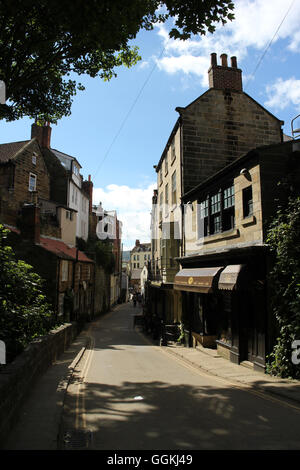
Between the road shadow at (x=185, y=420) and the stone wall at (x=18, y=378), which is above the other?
the stone wall at (x=18, y=378)

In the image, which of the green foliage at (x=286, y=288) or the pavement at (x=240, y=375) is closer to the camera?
the pavement at (x=240, y=375)

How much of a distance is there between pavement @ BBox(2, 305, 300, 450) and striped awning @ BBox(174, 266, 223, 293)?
2.85m

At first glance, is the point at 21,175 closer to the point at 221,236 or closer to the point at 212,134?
the point at 212,134

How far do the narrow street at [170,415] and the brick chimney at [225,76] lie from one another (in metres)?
17.7

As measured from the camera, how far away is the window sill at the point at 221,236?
1207cm

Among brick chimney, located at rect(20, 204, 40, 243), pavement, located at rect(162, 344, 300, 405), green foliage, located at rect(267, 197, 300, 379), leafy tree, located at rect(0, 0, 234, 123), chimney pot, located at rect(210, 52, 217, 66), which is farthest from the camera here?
brick chimney, located at rect(20, 204, 40, 243)

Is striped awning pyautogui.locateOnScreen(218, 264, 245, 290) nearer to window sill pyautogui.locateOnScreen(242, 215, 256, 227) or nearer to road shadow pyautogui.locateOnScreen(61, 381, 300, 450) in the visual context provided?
window sill pyautogui.locateOnScreen(242, 215, 256, 227)

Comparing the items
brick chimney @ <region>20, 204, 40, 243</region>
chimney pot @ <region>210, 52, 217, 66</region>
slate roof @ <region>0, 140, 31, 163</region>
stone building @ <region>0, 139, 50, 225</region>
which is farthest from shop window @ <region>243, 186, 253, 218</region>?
slate roof @ <region>0, 140, 31, 163</region>

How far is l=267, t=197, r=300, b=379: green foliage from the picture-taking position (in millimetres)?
9023

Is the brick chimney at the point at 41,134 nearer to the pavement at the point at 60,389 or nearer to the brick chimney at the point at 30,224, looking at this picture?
the brick chimney at the point at 30,224

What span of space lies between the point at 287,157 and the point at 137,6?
6939mm

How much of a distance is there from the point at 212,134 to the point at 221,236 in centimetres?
896

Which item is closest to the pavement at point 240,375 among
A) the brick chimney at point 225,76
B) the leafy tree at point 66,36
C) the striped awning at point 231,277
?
the striped awning at point 231,277

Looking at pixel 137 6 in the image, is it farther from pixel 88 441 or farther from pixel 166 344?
pixel 166 344
